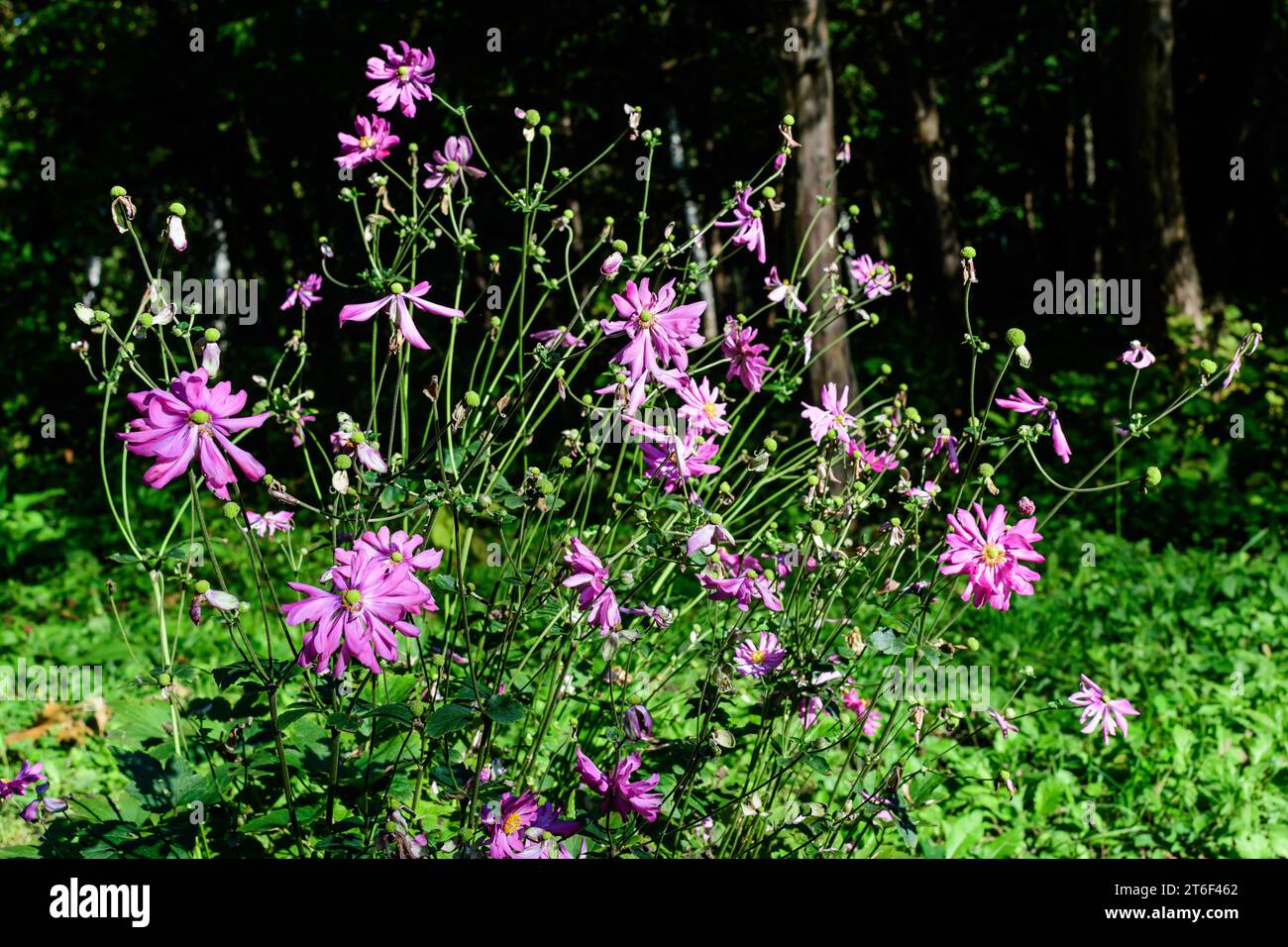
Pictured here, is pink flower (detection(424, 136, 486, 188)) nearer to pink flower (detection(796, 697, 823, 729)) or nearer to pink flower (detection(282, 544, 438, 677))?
pink flower (detection(282, 544, 438, 677))

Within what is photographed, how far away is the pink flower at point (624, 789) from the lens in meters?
1.67

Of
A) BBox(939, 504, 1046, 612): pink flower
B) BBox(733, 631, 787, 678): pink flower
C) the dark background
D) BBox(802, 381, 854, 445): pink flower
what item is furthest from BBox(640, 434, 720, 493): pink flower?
the dark background

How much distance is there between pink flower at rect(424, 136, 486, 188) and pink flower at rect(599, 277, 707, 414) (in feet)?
1.62

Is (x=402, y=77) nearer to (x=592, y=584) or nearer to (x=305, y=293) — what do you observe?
(x=305, y=293)

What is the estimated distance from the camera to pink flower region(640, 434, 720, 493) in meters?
1.71

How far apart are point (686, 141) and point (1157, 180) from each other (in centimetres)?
553

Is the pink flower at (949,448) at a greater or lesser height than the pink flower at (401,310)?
lesser

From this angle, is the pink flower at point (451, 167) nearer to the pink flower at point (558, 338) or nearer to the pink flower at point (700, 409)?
the pink flower at point (558, 338)

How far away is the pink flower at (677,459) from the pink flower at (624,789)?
0.45 metres

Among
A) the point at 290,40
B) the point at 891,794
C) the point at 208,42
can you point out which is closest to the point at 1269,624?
the point at 891,794

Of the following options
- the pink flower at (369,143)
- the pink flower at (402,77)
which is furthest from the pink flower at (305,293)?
the pink flower at (402,77)

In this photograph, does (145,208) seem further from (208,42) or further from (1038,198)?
(1038,198)

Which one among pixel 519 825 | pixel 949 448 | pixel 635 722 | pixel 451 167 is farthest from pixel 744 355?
pixel 519 825
